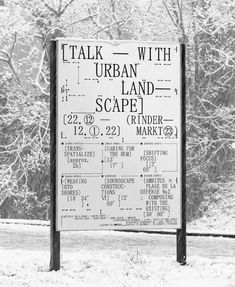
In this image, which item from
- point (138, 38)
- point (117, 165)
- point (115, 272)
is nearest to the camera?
point (115, 272)

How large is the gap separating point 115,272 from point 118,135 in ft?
6.51

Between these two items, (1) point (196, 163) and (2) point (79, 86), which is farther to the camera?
(1) point (196, 163)

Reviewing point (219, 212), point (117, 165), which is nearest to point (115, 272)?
point (117, 165)

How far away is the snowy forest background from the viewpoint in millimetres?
28375

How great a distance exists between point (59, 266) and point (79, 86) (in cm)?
247

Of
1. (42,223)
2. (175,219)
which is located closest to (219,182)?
(42,223)

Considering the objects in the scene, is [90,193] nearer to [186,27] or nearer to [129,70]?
[129,70]

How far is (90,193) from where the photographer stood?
10.7m

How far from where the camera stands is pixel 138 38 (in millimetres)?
29453

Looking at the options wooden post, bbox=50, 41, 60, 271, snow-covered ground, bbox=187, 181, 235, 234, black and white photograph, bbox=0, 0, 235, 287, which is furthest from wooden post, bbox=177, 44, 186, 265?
snow-covered ground, bbox=187, 181, 235, 234

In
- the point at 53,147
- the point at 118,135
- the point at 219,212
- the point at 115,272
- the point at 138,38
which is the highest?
the point at 138,38

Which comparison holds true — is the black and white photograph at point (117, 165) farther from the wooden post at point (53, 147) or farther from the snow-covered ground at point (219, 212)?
the snow-covered ground at point (219, 212)

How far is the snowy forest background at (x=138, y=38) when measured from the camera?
93.1 ft

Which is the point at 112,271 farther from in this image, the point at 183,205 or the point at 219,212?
the point at 219,212
